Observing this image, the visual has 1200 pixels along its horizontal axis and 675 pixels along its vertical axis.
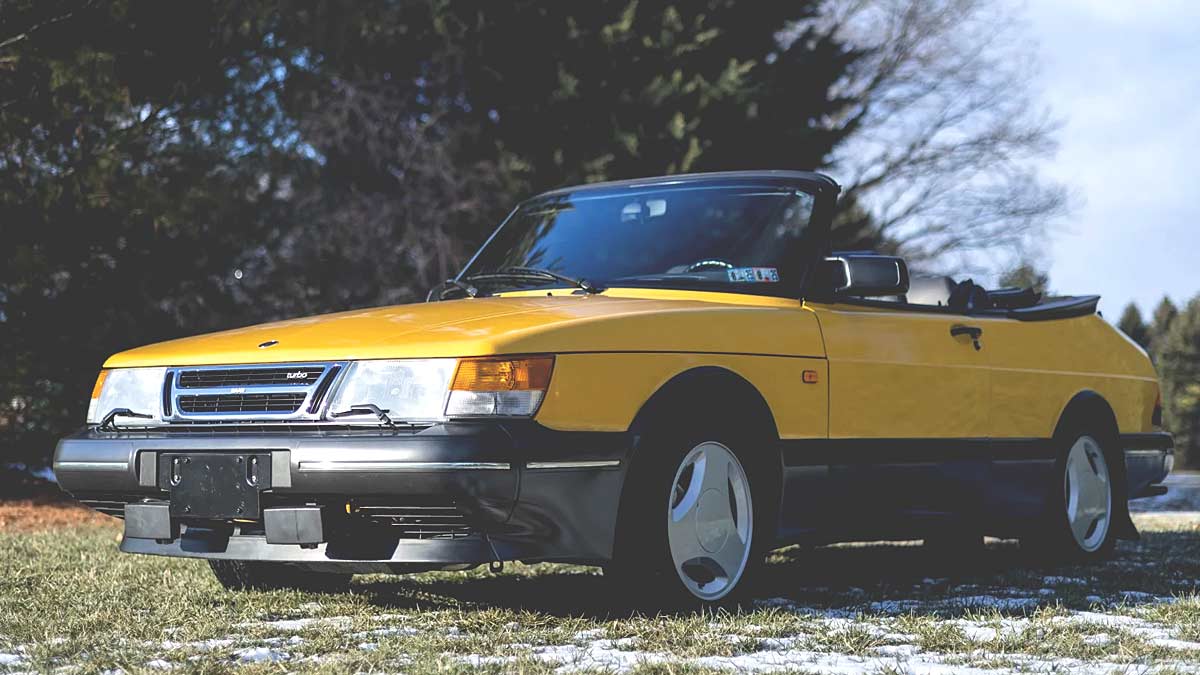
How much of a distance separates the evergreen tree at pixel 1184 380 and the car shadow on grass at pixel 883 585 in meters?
65.6

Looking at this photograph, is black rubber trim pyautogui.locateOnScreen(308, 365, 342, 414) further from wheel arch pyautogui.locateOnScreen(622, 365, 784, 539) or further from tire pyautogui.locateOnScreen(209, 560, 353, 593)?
tire pyautogui.locateOnScreen(209, 560, 353, 593)

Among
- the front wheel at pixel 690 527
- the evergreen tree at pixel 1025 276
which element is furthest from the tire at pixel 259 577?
the evergreen tree at pixel 1025 276

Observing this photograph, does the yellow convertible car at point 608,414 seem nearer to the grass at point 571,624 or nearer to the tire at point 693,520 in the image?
the tire at point 693,520

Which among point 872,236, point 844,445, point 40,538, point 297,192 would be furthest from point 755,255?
point 872,236

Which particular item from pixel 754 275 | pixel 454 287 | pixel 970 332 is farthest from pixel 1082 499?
pixel 454 287

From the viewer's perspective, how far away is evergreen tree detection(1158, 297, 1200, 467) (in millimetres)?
71438

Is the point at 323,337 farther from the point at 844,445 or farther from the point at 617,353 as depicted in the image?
the point at 844,445

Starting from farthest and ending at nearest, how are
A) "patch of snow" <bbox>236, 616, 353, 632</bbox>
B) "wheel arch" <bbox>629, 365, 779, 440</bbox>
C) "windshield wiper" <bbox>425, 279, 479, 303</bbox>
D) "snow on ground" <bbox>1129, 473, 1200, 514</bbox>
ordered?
"snow on ground" <bbox>1129, 473, 1200, 514</bbox>, "windshield wiper" <bbox>425, 279, 479, 303</bbox>, "wheel arch" <bbox>629, 365, 779, 440</bbox>, "patch of snow" <bbox>236, 616, 353, 632</bbox>

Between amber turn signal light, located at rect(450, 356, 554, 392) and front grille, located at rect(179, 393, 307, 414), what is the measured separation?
23.1 inches

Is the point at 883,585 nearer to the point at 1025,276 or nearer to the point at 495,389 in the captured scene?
the point at 495,389

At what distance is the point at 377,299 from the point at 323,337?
50.2 ft

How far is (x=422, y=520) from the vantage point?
15.6 feet

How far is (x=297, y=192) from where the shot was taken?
16.5 metres

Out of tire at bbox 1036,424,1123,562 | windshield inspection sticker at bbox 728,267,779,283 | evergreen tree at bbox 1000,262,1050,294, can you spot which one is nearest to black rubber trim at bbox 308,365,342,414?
windshield inspection sticker at bbox 728,267,779,283
